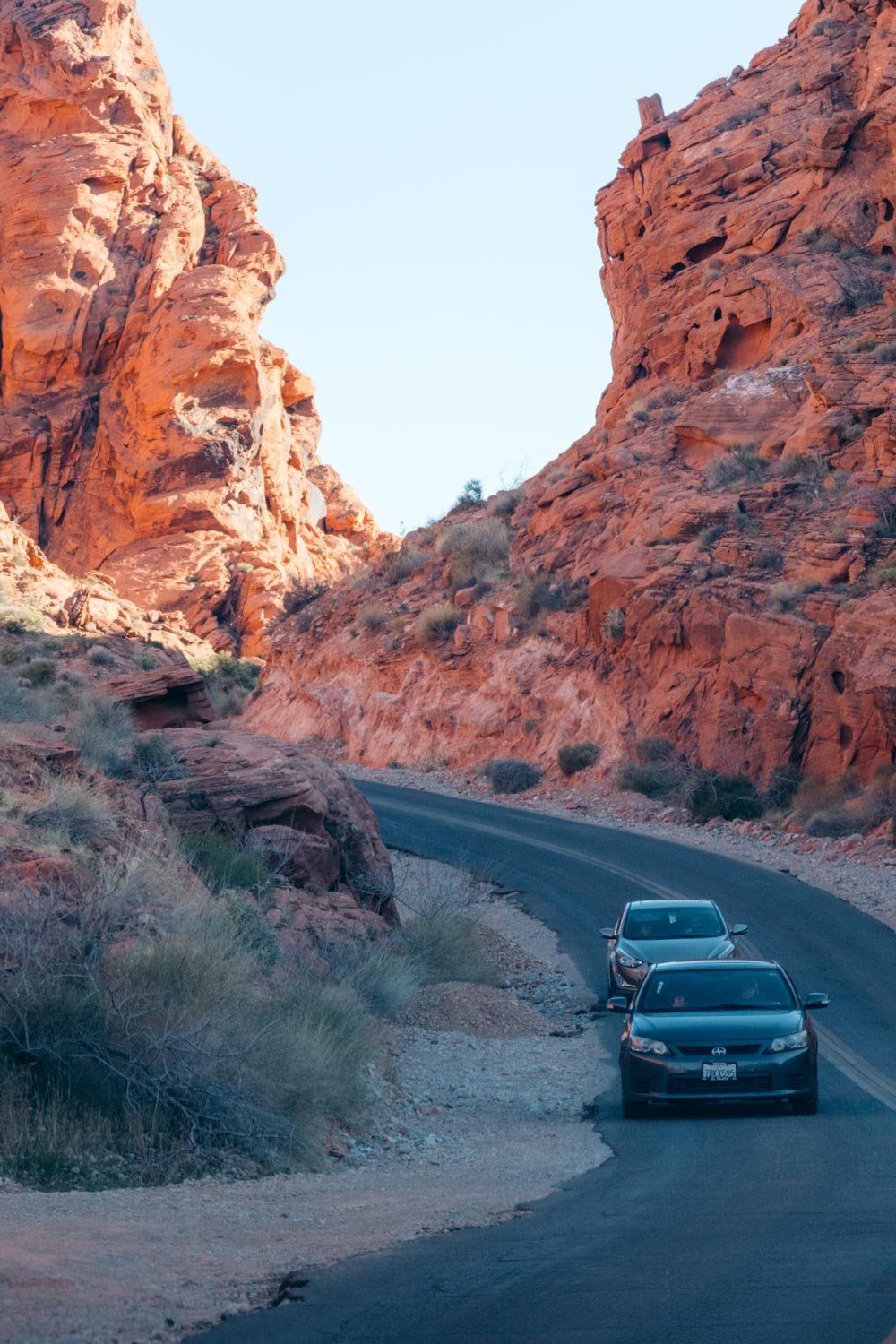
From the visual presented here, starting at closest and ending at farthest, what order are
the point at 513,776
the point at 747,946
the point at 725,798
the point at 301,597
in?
the point at 747,946, the point at 725,798, the point at 513,776, the point at 301,597

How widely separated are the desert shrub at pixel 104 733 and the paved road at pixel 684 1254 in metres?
8.68

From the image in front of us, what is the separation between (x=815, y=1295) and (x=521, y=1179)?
340 cm

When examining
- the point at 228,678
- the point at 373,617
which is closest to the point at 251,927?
the point at 373,617

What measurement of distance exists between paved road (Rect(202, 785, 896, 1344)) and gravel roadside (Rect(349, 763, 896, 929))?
420 inches

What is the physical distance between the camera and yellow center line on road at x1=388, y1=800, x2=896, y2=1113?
12.3 m

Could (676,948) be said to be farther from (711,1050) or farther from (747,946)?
(711,1050)

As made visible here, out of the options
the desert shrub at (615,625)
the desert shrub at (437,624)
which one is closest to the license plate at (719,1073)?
the desert shrub at (615,625)

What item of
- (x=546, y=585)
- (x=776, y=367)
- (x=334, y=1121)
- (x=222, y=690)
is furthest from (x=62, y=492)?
(x=334, y=1121)

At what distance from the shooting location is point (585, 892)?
24906 mm

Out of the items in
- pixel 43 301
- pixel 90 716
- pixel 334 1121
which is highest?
pixel 43 301

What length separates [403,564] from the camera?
53.3 metres

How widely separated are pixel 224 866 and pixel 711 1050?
22.4 feet

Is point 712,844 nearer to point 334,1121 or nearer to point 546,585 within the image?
point 546,585

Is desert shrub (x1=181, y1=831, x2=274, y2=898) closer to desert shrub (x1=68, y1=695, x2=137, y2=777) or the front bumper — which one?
desert shrub (x1=68, y1=695, x2=137, y2=777)
